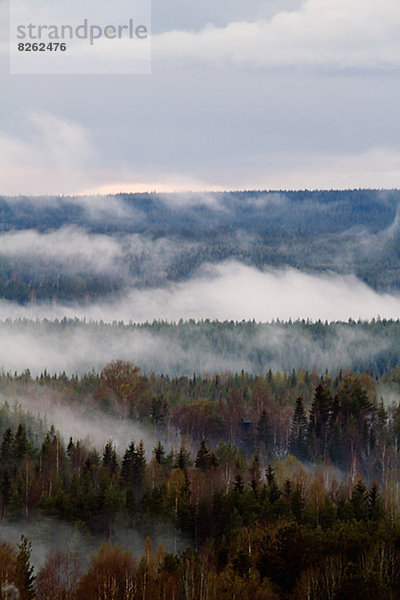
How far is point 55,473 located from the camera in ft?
352

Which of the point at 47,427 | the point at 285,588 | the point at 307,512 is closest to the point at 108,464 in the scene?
the point at 307,512

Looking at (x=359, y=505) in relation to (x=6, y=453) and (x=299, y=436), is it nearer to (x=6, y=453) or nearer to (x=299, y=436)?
(x=299, y=436)

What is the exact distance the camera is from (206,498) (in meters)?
89.6

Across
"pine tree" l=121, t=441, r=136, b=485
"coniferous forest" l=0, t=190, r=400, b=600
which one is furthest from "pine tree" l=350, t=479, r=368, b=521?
"pine tree" l=121, t=441, r=136, b=485

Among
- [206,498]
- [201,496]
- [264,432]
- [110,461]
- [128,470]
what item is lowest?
[264,432]

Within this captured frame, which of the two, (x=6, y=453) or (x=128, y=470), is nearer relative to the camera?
(x=128, y=470)

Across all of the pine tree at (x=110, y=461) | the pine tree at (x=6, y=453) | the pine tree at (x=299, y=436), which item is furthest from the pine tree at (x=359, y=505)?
the pine tree at (x=6, y=453)

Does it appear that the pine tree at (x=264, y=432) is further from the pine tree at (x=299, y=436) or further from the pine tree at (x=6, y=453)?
the pine tree at (x=6, y=453)

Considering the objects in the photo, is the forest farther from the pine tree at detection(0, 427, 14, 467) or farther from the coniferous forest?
the pine tree at detection(0, 427, 14, 467)

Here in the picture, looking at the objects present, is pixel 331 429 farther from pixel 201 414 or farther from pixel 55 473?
pixel 55 473

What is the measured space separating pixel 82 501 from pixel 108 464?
23200 mm

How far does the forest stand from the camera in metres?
54.2

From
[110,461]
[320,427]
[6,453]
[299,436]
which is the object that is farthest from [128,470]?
[320,427]

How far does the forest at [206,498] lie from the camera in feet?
178
